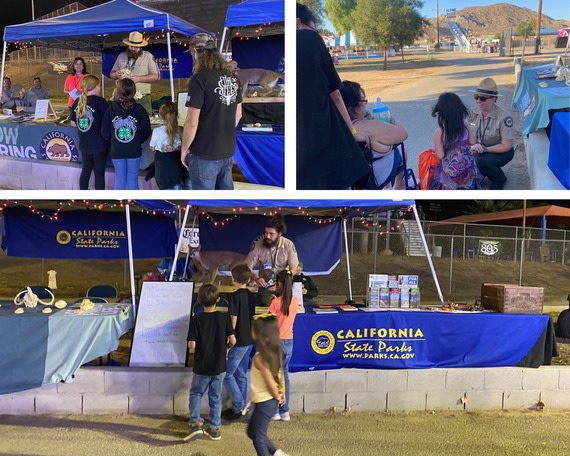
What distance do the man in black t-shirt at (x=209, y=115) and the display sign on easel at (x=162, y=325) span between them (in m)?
1.89

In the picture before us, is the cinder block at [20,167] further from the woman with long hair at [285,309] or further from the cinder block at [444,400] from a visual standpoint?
the cinder block at [444,400]

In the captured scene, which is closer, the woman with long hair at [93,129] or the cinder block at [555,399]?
the woman with long hair at [93,129]

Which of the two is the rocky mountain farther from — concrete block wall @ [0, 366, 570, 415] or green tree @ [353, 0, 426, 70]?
concrete block wall @ [0, 366, 570, 415]

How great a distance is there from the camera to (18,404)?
581 centimetres

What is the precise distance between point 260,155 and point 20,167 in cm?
244

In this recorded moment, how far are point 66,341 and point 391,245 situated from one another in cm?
1123

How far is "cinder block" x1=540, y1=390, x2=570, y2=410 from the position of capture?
611cm

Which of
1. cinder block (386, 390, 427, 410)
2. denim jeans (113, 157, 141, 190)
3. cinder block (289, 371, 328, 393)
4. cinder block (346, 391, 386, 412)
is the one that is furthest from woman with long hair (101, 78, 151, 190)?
cinder block (386, 390, 427, 410)

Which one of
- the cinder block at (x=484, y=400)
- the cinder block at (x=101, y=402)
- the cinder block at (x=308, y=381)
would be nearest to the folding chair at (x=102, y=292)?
the cinder block at (x=101, y=402)

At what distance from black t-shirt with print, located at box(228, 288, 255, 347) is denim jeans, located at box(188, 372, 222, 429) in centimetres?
30

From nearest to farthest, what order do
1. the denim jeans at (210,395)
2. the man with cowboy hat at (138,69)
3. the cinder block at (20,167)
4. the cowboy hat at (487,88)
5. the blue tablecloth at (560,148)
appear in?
the blue tablecloth at (560,148) < the cowboy hat at (487,88) < the denim jeans at (210,395) < the cinder block at (20,167) < the man with cowboy hat at (138,69)

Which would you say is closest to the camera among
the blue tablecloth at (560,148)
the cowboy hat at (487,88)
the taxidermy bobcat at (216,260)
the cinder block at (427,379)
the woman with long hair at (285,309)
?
the blue tablecloth at (560,148)

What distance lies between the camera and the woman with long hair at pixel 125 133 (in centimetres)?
537

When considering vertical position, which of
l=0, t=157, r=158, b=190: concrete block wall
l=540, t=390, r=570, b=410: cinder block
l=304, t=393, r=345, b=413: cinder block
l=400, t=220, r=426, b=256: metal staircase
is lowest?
l=400, t=220, r=426, b=256: metal staircase
